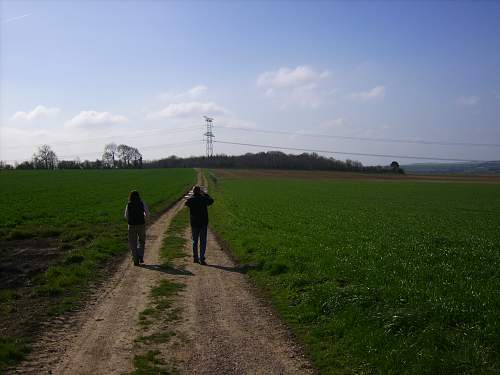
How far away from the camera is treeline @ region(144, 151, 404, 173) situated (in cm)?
14588

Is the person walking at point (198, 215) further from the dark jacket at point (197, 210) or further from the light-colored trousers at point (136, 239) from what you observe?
the light-colored trousers at point (136, 239)

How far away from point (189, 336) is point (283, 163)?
13934 centimetres

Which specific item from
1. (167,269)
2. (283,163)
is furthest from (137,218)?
(283,163)

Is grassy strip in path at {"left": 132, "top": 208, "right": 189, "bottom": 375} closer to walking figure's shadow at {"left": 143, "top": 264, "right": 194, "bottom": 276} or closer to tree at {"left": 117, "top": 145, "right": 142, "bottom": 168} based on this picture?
walking figure's shadow at {"left": 143, "top": 264, "right": 194, "bottom": 276}

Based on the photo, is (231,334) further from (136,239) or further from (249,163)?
(249,163)

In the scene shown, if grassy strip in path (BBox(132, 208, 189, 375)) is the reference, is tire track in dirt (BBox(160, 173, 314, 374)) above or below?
below

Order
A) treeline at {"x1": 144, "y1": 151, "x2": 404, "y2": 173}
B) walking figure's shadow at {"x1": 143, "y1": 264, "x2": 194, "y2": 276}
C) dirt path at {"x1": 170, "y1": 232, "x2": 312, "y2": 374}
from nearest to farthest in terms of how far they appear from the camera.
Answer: dirt path at {"x1": 170, "y1": 232, "x2": 312, "y2": 374}, walking figure's shadow at {"x1": 143, "y1": 264, "x2": 194, "y2": 276}, treeline at {"x1": 144, "y1": 151, "x2": 404, "y2": 173}

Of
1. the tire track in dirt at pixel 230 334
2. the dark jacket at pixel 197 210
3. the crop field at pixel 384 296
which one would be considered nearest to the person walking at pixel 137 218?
the dark jacket at pixel 197 210

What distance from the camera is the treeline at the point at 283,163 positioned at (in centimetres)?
14588

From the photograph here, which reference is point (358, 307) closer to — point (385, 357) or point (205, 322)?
point (385, 357)

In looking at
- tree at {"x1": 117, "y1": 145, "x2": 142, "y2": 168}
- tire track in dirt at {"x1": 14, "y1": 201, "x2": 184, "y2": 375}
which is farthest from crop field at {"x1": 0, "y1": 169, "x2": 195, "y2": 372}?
tree at {"x1": 117, "y1": 145, "x2": 142, "y2": 168}

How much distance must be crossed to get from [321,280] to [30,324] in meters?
5.89

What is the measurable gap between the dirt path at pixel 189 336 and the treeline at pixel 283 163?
133 meters

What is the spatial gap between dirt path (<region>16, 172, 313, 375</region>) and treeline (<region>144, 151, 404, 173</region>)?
5218 inches
